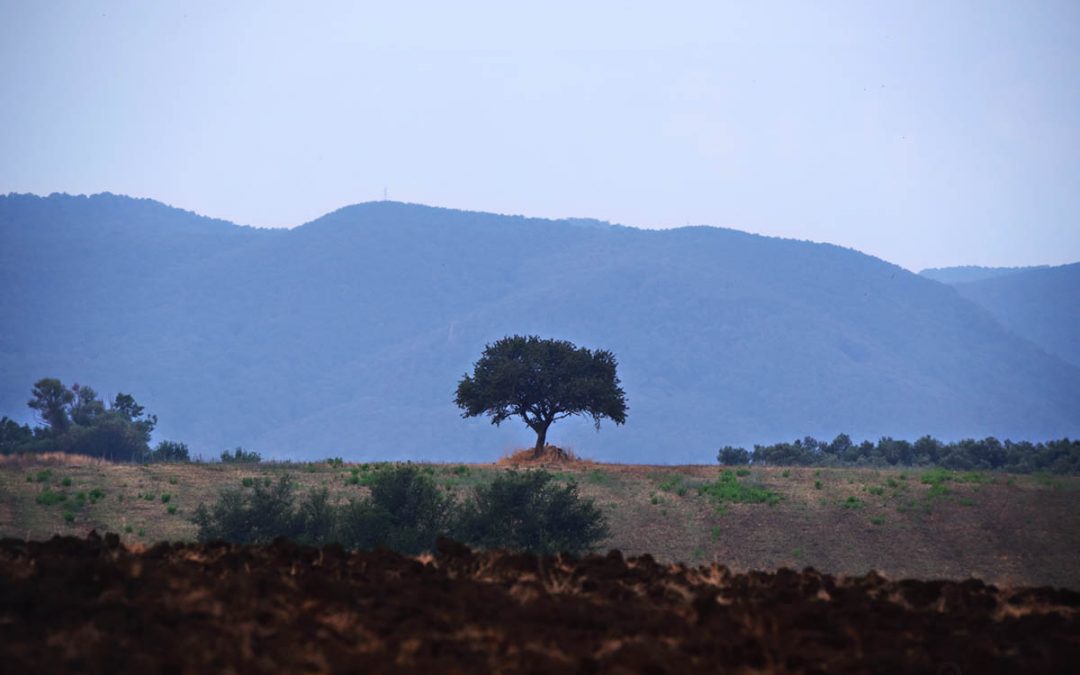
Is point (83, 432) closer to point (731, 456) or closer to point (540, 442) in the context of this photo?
point (540, 442)

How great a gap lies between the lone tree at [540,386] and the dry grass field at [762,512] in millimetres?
6413

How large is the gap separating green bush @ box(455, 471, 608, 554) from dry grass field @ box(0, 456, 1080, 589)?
284cm

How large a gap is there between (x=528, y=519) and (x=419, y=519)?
2963 mm

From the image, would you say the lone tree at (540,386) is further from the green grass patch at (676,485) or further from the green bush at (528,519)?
the green bush at (528,519)

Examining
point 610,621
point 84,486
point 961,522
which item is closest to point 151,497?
point 84,486

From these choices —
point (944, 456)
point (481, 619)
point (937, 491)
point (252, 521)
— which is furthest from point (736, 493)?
point (944, 456)

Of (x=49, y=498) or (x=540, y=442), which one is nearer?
(x=49, y=498)

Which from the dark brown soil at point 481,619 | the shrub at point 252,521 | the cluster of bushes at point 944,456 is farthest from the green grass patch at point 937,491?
the dark brown soil at point 481,619

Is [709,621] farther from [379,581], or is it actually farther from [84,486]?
[84,486]

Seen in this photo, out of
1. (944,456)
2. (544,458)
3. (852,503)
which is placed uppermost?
(944,456)

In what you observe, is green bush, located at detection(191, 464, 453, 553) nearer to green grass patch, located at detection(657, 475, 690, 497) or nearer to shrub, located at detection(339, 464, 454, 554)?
shrub, located at detection(339, 464, 454, 554)

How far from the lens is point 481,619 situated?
916 centimetres

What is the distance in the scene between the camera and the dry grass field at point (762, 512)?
33406 millimetres

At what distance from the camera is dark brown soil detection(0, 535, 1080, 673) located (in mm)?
7820
